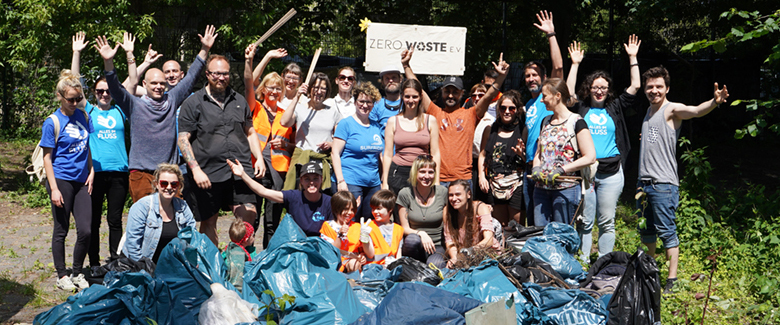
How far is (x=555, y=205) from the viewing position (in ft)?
16.5

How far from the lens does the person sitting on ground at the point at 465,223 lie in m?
5.06

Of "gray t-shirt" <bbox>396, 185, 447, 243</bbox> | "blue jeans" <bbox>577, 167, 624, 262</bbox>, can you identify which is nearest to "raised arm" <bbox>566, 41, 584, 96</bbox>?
"blue jeans" <bbox>577, 167, 624, 262</bbox>

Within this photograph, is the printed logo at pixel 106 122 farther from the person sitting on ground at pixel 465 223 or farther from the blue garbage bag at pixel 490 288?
the blue garbage bag at pixel 490 288

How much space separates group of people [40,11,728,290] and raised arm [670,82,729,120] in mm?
15

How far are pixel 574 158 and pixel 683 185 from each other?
80.2 inches

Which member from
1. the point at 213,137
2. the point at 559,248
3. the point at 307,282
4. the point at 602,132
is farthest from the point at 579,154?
the point at 213,137

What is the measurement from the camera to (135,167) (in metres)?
5.04

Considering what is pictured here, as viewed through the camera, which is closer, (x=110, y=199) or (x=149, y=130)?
(x=149, y=130)

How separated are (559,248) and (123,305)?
296 cm

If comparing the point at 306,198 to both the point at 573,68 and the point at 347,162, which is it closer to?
the point at 347,162

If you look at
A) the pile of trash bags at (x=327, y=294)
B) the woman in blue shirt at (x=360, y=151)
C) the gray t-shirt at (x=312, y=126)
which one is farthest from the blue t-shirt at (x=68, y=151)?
the woman in blue shirt at (x=360, y=151)

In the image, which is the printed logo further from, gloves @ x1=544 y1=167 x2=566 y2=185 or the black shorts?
gloves @ x1=544 y1=167 x2=566 y2=185

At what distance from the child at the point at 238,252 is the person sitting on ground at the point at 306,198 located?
396 millimetres

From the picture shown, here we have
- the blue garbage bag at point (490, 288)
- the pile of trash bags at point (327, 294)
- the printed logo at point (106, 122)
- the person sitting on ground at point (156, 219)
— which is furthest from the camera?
the printed logo at point (106, 122)
